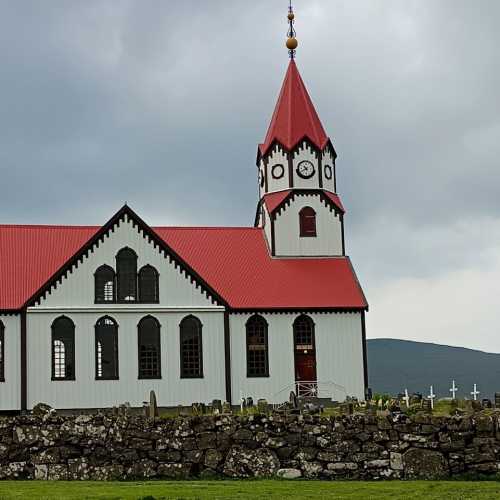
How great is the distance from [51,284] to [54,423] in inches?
854

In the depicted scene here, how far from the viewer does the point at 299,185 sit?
188ft

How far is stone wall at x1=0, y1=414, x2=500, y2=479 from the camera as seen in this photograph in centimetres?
2716

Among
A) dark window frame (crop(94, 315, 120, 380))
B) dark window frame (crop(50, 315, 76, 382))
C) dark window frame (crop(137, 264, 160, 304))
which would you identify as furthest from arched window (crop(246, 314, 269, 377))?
dark window frame (crop(50, 315, 76, 382))

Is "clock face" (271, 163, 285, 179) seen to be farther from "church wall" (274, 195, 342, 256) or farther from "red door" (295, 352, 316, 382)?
"red door" (295, 352, 316, 382)

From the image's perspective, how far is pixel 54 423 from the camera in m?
27.5

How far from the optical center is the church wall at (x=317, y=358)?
50.8 metres

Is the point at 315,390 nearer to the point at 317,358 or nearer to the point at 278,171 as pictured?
the point at 317,358

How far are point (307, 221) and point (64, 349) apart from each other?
15.8 m

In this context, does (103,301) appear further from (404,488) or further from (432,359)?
(432,359)

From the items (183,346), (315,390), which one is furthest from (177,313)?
(315,390)

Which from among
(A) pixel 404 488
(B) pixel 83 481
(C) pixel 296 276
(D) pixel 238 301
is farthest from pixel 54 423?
(C) pixel 296 276

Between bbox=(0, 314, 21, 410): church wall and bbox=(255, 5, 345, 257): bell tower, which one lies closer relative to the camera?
bbox=(0, 314, 21, 410): church wall

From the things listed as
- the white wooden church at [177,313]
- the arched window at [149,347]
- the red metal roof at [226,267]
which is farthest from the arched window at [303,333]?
the arched window at [149,347]

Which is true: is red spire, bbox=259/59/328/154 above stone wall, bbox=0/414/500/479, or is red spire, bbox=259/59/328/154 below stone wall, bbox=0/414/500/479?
above
